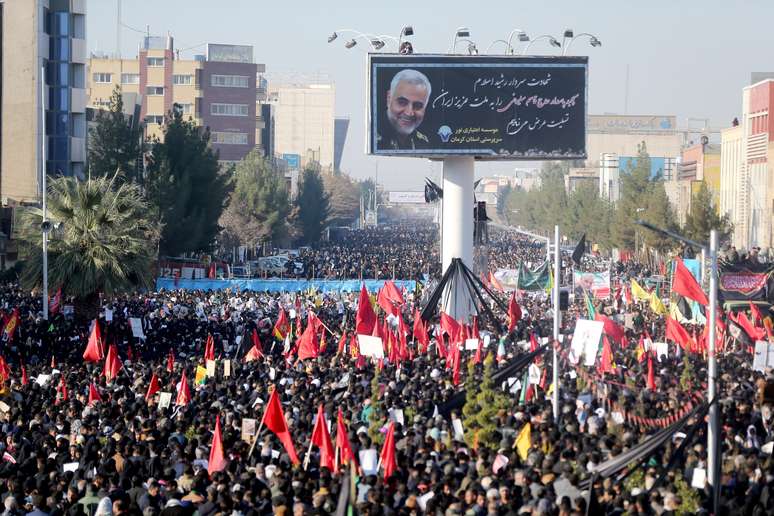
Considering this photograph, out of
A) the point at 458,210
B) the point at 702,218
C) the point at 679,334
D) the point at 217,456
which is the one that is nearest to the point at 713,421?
the point at 217,456

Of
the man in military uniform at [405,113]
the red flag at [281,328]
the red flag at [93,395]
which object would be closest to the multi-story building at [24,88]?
the man in military uniform at [405,113]

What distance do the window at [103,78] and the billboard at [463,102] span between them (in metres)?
89.8

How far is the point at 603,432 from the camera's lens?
1697cm

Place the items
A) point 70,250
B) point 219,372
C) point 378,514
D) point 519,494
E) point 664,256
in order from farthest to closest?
point 664,256
point 70,250
point 219,372
point 519,494
point 378,514

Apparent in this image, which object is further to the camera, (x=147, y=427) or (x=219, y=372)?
(x=219, y=372)

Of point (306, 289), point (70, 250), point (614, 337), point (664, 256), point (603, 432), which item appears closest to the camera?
point (603, 432)

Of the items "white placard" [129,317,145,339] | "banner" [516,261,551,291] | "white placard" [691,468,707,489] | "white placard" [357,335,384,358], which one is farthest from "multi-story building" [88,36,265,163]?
"white placard" [691,468,707,489]

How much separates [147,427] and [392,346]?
9.75 m

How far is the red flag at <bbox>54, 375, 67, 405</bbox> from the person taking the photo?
21.2 metres

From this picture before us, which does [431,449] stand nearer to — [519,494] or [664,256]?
[519,494]

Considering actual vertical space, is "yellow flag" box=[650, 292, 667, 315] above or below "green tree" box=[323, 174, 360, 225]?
below

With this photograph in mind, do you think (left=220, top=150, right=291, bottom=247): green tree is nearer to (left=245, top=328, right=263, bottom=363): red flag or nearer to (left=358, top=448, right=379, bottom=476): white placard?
(left=245, top=328, right=263, bottom=363): red flag

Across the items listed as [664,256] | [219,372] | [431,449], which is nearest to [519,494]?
[431,449]

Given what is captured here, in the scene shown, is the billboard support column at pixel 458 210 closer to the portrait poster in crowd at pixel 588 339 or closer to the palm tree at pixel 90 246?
the palm tree at pixel 90 246
